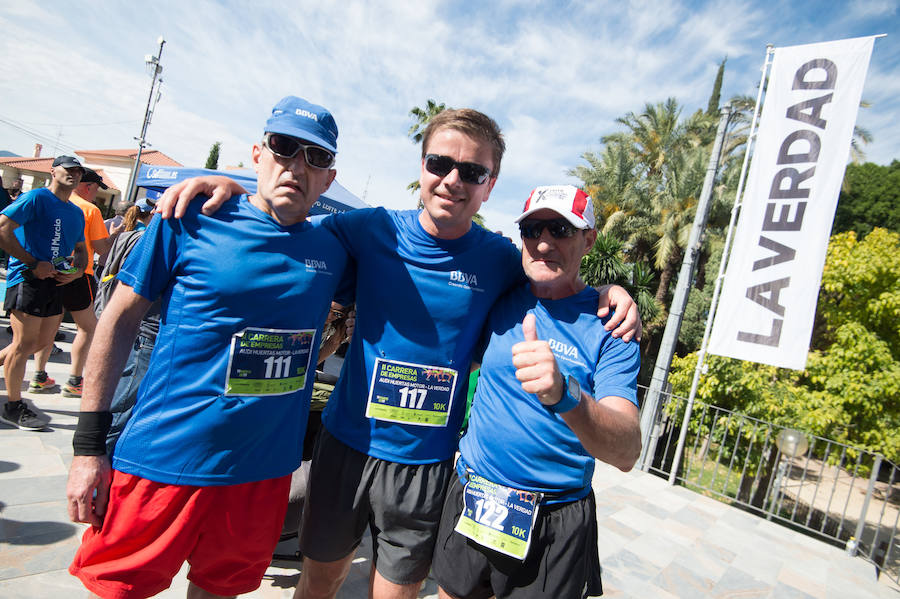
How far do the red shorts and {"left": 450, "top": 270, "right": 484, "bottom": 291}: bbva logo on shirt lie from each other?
1.13 metres

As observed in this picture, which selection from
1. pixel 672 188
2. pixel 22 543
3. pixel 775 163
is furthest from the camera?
pixel 672 188

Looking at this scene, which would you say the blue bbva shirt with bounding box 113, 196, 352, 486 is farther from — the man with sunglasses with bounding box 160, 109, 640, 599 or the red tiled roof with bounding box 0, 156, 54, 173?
the red tiled roof with bounding box 0, 156, 54, 173

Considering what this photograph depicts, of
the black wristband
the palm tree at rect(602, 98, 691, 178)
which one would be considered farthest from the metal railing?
the palm tree at rect(602, 98, 691, 178)

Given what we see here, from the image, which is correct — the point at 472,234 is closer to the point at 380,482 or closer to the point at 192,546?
the point at 380,482

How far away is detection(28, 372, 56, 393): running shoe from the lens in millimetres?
5000

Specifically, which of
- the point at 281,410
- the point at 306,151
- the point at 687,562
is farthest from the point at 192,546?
the point at 687,562

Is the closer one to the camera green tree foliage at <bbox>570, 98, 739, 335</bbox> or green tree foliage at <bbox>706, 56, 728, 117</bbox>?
green tree foliage at <bbox>570, 98, 739, 335</bbox>

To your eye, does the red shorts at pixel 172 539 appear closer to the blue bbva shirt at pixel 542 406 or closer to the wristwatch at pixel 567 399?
the blue bbva shirt at pixel 542 406

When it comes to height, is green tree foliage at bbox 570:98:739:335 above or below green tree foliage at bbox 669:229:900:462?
above

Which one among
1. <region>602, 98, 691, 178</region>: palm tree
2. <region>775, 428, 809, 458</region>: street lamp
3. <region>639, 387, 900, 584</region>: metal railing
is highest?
<region>602, 98, 691, 178</region>: palm tree

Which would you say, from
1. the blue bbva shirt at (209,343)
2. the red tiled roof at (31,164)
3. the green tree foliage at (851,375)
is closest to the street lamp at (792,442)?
the green tree foliage at (851,375)

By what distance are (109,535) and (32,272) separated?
12.8ft

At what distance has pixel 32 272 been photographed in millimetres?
4270

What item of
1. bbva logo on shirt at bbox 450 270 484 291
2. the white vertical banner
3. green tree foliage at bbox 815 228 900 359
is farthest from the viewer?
green tree foliage at bbox 815 228 900 359
